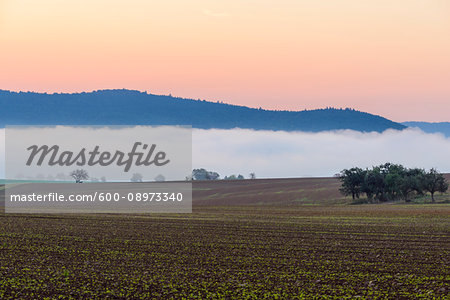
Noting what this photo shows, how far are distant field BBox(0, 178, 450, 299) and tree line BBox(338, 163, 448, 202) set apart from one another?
6144 centimetres

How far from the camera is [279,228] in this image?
4894 cm

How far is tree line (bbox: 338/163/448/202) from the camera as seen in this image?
357 feet

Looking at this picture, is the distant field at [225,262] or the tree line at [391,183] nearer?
the distant field at [225,262]

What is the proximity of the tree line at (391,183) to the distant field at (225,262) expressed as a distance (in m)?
61.4

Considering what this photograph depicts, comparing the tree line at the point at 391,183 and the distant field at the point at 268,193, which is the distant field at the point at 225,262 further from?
the distant field at the point at 268,193

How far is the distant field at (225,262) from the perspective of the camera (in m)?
21.9

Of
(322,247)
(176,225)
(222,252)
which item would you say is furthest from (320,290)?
(176,225)

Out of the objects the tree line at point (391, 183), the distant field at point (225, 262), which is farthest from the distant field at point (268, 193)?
the distant field at point (225, 262)

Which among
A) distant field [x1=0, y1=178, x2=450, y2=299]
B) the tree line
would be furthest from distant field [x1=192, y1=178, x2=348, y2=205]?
distant field [x1=0, y1=178, x2=450, y2=299]

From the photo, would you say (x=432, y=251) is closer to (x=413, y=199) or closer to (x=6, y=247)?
(x=6, y=247)

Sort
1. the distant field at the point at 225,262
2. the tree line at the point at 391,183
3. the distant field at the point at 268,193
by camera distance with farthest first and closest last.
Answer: the distant field at the point at 268,193, the tree line at the point at 391,183, the distant field at the point at 225,262

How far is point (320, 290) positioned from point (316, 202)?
9601 cm

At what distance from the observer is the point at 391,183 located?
366ft

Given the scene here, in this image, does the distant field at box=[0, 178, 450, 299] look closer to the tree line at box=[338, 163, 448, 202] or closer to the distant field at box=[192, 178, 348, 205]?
the tree line at box=[338, 163, 448, 202]
